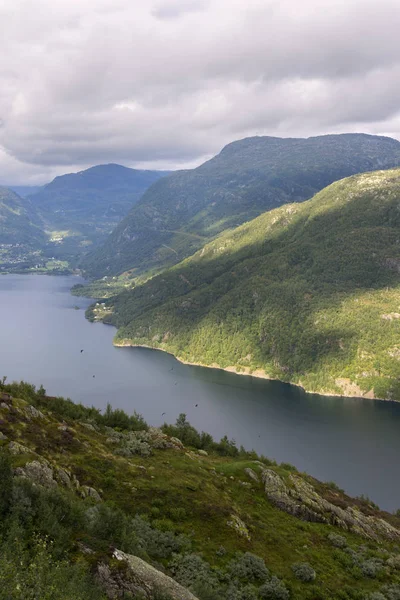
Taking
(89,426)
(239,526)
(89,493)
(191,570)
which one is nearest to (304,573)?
(239,526)

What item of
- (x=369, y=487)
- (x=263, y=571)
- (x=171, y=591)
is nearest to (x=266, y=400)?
(x=369, y=487)

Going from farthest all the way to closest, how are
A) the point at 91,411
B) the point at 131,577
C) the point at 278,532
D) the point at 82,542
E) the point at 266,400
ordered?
the point at 266,400, the point at 91,411, the point at 278,532, the point at 82,542, the point at 131,577

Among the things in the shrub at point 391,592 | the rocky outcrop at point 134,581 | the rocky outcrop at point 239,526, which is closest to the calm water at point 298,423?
the shrub at point 391,592

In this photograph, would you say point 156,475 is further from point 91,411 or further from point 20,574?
point 20,574

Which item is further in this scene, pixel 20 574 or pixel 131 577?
pixel 131 577

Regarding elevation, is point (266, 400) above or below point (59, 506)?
below

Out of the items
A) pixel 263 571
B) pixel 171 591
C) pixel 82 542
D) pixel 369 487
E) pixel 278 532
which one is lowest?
pixel 369 487

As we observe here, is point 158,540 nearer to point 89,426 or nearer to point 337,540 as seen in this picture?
point 337,540
